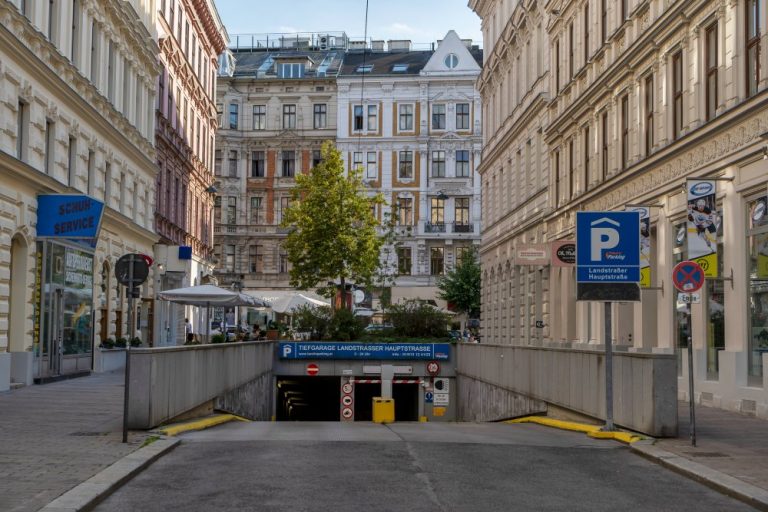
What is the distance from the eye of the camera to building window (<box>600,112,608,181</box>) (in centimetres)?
3008

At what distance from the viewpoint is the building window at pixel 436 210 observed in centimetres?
7319

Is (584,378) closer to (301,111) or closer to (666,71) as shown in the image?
(666,71)

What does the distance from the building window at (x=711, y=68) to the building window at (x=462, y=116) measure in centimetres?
5224

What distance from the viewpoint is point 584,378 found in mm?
17359

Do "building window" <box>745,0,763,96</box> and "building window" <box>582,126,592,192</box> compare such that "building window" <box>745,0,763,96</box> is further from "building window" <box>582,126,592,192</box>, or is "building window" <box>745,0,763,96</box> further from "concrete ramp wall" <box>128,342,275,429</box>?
"building window" <box>582,126,592,192</box>

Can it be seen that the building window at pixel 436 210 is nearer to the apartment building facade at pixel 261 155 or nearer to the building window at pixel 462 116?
the building window at pixel 462 116

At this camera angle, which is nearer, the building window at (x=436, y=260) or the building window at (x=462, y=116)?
the building window at (x=436, y=260)

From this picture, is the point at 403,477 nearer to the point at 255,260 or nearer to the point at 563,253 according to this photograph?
the point at 563,253

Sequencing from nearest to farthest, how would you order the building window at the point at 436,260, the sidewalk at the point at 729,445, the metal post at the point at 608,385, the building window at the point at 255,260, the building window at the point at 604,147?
the sidewalk at the point at 729,445, the metal post at the point at 608,385, the building window at the point at 604,147, the building window at the point at 436,260, the building window at the point at 255,260

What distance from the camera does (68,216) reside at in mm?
24859

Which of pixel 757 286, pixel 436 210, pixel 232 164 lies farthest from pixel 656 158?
pixel 232 164

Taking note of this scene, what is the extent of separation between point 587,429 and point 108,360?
61.7ft

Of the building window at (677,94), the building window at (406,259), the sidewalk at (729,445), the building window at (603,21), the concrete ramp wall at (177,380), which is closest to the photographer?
the sidewalk at (729,445)

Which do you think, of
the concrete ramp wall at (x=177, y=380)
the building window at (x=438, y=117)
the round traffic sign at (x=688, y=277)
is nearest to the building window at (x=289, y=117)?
the building window at (x=438, y=117)
